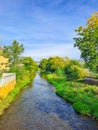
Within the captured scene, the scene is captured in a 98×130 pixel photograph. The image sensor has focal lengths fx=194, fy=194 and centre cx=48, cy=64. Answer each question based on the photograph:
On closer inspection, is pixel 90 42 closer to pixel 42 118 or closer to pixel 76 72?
pixel 42 118

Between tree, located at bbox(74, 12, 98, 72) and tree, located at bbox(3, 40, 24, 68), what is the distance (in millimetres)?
34863

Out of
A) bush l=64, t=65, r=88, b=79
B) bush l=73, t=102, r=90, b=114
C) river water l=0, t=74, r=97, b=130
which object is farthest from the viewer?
bush l=64, t=65, r=88, b=79

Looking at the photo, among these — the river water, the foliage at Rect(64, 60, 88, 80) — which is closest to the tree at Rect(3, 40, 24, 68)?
the foliage at Rect(64, 60, 88, 80)

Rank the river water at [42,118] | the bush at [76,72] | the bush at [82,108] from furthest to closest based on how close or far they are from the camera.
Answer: the bush at [76,72] < the bush at [82,108] < the river water at [42,118]

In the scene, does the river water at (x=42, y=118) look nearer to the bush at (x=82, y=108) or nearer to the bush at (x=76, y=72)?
the bush at (x=82, y=108)

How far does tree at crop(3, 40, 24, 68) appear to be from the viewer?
181 feet

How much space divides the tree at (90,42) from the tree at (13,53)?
34863mm

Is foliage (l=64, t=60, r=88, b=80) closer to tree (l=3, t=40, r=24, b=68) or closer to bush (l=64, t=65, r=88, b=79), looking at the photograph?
bush (l=64, t=65, r=88, b=79)

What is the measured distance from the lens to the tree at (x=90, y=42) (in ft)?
70.7

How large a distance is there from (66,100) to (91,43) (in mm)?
14303

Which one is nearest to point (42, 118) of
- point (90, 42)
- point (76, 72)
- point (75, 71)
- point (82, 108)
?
point (82, 108)

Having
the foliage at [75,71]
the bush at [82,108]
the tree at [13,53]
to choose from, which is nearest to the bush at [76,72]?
the foliage at [75,71]

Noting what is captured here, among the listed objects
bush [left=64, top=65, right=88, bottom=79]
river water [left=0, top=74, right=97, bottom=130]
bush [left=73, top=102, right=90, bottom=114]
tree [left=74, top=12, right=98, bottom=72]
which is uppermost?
tree [left=74, top=12, right=98, bottom=72]

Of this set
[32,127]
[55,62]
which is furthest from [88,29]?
[55,62]
